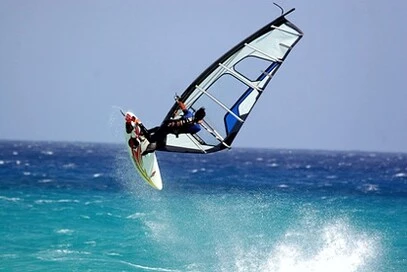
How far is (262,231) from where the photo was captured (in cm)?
2436

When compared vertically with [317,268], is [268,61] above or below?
above

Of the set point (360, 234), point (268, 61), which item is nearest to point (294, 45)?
point (268, 61)

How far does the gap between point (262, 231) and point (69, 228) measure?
18.3ft

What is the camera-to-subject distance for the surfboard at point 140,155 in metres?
11.4

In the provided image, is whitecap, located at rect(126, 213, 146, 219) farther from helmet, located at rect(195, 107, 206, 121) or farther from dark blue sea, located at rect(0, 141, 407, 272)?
helmet, located at rect(195, 107, 206, 121)

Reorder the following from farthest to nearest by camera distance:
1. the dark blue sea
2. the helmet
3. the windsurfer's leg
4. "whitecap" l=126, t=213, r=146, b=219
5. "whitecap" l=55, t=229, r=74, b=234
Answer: "whitecap" l=126, t=213, r=146, b=219 < "whitecap" l=55, t=229, r=74, b=234 < the dark blue sea < the windsurfer's leg < the helmet

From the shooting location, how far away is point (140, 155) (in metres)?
11.6

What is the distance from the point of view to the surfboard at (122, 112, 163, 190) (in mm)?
11398

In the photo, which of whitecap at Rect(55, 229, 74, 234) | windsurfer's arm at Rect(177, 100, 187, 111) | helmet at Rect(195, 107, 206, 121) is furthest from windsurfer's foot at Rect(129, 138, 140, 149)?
whitecap at Rect(55, 229, 74, 234)

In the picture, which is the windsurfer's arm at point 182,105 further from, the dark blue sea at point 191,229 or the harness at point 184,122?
the dark blue sea at point 191,229

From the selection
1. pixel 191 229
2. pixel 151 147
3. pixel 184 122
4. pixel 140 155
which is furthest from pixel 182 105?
pixel 191 229

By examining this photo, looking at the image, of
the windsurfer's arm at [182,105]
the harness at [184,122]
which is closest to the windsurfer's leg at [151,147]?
the harness at [184,122]

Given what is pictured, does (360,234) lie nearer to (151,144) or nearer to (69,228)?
(69,228)

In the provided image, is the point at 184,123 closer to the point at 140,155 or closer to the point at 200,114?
the point at 200,114
